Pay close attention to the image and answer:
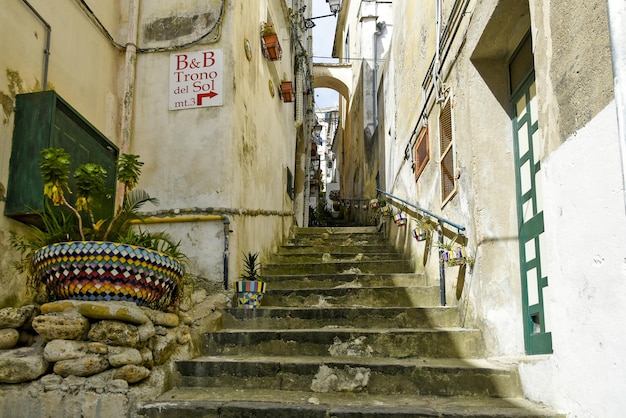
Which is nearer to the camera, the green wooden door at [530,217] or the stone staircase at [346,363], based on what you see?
the stone staircase at [346,363]

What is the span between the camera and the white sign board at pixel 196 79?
5129mm

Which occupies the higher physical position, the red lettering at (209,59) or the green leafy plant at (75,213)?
the red lettering at (209,59)

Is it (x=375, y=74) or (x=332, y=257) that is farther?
(x=375, y=74)

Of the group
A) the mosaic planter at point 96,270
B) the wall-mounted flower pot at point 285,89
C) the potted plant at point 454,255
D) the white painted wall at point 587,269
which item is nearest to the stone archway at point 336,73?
the wall-mounted flower pot at point 285,89

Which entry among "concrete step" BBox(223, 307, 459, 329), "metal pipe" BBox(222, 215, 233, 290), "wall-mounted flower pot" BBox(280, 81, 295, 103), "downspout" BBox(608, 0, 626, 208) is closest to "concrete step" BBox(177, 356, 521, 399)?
"concrete step" BBox(223, 307, 459, 329)

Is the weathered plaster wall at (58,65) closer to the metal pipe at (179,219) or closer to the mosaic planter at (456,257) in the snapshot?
the metal pipe at (179,219)

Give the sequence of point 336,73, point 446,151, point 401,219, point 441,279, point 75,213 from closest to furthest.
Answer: point 75,213 < point 441,279 < point 446,151 < point 401,219 < point 336,73

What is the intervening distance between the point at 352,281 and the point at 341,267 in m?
0.46

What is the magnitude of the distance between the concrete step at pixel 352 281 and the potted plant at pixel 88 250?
2093mm

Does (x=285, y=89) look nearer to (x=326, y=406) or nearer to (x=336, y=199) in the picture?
(x=326, y=406)

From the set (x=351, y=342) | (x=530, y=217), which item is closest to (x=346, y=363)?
(x=351, y=342)

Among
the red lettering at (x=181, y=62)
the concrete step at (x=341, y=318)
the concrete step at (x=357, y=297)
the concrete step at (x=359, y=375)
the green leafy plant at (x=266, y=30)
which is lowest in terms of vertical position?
the concrete step at (x=359, y=375)

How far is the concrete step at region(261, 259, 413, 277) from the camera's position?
19.3 ft

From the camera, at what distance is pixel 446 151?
15.8 ft
